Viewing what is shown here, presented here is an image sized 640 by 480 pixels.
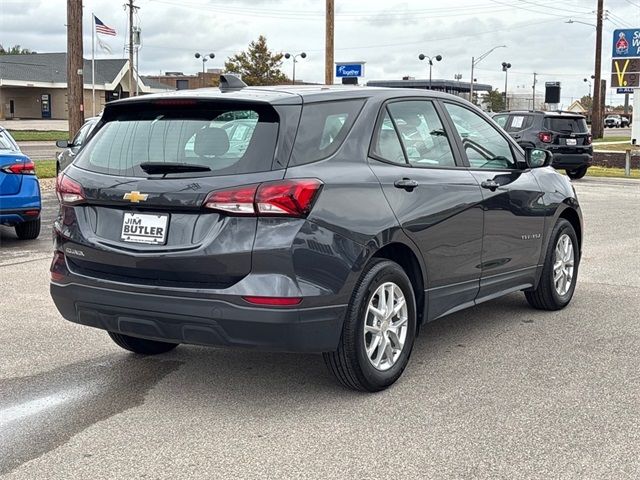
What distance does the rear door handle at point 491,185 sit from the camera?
Answer: 5.81 meters

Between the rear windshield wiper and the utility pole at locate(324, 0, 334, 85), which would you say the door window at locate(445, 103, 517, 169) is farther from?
the utility pole at locate(324, 0, 334, 85)

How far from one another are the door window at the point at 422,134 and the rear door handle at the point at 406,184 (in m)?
0.19

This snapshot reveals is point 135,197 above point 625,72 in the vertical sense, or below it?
below

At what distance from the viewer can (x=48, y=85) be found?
68.4 meters

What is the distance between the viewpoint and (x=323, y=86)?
5.32 m

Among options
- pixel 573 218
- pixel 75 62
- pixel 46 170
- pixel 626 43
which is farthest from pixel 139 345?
pixel 626 43

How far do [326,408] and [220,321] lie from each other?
2.63 feet

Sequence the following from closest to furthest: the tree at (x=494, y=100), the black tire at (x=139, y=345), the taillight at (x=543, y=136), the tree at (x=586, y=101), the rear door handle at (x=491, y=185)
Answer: the black tire at (x=139, y=345)
the rear door handle at (x=491, y=185)
the taillight at (x=543, y=136)
the tree at (x=494, y=100)
the tree at (x=586, y=101)

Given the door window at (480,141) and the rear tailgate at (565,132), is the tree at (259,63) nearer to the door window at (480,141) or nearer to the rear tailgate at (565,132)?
the rear tailgate at (565,132)

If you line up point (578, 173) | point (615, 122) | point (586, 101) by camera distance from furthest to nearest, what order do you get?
point (586, 101) → point (615, 122) → point (578, 173)

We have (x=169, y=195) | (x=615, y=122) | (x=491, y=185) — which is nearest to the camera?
(x=169, y=195)

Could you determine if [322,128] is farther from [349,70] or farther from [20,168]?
[349,70]

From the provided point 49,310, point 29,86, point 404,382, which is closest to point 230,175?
point 404,382

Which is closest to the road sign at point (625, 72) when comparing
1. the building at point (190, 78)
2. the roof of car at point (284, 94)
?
the roof of car at point (284, 94)
